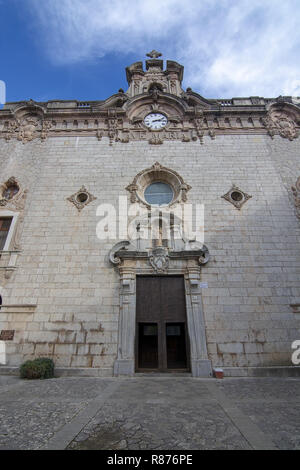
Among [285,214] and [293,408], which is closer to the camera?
[293,408]

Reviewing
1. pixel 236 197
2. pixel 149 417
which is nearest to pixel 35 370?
pixel 149 417

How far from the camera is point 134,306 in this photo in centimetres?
866

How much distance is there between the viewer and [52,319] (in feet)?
28.2

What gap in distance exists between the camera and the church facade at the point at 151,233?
8227 millimetres

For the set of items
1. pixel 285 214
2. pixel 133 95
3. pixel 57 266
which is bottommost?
pixel 57 266

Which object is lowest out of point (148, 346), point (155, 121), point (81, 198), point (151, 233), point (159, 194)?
point (148, 346)

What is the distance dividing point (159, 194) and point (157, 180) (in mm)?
825

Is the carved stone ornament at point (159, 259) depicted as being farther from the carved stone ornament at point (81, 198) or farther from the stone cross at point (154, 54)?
the stone cross at point (154, 54)

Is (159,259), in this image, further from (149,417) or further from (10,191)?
(10,191)

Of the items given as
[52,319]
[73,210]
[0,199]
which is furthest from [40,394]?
[0,199]

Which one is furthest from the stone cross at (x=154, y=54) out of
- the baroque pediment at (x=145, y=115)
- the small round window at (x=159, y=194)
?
the small round window at (x=159, y=194)
